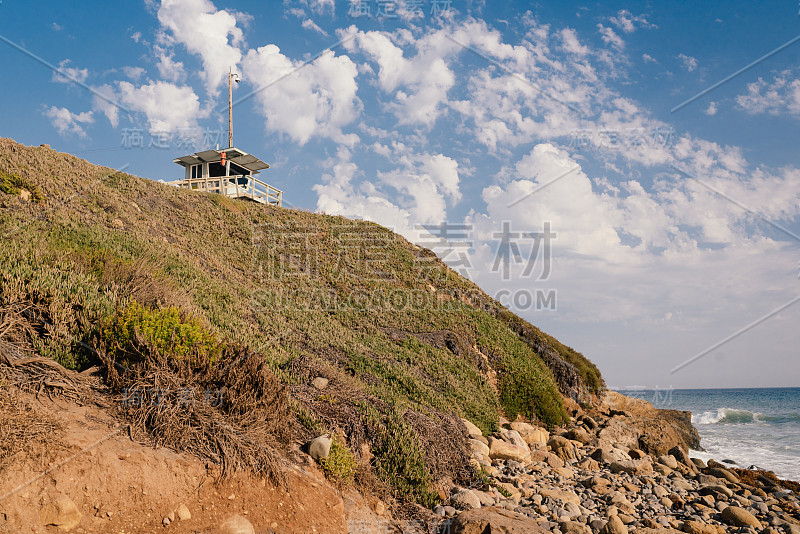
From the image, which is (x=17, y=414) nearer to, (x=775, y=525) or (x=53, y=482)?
(x=53, y=482)

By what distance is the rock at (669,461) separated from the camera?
1372 cm

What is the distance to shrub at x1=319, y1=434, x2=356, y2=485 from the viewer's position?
21.8ft

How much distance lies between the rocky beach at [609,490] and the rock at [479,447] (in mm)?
32

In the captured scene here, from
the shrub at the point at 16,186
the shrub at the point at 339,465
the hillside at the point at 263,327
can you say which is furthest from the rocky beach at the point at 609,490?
the shrub at the point at 16,186

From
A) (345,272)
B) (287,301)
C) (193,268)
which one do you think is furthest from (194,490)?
(345,272)

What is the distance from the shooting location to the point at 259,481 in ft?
18.7

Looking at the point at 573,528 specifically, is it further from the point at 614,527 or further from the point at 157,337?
the point at 157,337

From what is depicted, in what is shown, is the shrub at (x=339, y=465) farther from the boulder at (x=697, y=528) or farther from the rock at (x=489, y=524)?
the boulder at (x=697, y=528)

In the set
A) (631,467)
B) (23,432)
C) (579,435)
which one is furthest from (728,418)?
(23,432)

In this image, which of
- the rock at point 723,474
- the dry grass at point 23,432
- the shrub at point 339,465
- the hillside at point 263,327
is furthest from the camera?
the rock at point 723,474

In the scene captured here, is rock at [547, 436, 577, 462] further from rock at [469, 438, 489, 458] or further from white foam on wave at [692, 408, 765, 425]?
white foam on wave at [692, 408, 765, 425]

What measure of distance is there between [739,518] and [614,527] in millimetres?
3722

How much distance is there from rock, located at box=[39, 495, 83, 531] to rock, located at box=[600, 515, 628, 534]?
781cm

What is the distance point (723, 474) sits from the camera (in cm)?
1362
